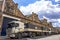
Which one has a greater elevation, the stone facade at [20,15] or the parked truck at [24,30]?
the stone facade at [20,15]

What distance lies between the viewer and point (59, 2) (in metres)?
5.36

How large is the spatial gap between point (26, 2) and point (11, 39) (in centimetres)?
154

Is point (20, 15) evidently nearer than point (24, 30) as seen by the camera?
No

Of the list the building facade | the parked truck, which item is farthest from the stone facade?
the parked truck

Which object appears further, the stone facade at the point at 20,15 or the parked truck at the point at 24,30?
the stone facade at the point at 20,15

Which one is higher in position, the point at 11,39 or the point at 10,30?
the point at 10,30

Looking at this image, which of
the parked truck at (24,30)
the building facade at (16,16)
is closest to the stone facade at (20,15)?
the building facade at (16,16)

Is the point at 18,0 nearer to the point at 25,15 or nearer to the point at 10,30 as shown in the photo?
the point at 25,15

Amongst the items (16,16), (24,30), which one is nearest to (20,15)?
(16,16)

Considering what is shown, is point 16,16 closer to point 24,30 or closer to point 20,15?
point 20,15

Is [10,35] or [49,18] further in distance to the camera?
[49,18]

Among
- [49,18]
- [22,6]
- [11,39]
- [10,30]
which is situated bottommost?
[11,39]

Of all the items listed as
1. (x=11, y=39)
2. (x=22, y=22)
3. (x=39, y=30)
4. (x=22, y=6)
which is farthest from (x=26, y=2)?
(x=11, y=39)

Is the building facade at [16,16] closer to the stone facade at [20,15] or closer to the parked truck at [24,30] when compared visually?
the stone facade at [20,15]
